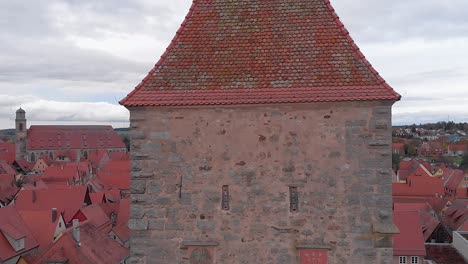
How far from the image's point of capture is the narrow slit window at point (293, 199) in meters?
7.53

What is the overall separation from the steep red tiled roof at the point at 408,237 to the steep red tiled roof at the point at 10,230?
62.6 ft

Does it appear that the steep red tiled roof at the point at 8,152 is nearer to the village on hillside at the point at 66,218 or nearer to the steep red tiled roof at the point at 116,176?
the village on hillside at the point at 66,218

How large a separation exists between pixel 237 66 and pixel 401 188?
4874 cm

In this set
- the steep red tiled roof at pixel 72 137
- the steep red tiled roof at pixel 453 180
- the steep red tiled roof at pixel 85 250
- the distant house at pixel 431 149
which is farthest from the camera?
the distant house at pixel 431 149

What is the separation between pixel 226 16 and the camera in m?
8.38

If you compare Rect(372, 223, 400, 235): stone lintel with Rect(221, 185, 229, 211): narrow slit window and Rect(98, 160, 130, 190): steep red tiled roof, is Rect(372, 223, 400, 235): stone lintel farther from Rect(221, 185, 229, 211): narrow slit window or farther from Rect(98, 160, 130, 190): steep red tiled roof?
Rect(98, 160, 130, 190): steep red tiled roof

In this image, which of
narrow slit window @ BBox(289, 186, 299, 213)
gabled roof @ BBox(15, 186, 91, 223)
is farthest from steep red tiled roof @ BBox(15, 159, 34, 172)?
narrow slit window @ BBox(289, 186, 299, 213)

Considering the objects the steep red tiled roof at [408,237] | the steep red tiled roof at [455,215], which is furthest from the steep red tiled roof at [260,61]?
the steep red tiled roof at [455,215]

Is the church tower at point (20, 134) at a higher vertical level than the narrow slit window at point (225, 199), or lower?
higher

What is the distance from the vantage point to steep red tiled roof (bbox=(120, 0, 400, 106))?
24.8 feet

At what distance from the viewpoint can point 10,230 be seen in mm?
26391

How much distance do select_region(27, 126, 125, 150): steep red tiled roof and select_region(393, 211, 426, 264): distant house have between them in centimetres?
7699

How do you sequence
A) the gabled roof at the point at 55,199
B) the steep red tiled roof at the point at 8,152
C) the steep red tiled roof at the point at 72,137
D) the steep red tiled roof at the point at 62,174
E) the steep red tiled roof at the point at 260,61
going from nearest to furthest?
1. the steep red tiled roof at the point at 260,61
2. the gabled roof at the point at 55,199
3. the steep red tiled roof at the point at 62,174
4. the steep red tiled roof at the point at 8,152
5. the steep red tiled roof at the point at 72,137

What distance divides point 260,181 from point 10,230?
22750mm
